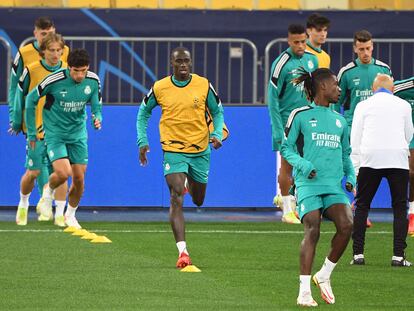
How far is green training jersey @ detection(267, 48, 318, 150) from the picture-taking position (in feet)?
57.7

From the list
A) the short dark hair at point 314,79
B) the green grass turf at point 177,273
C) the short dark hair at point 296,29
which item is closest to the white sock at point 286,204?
the green grass turf at point 177,273

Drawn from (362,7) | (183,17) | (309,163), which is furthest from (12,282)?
(362,7)

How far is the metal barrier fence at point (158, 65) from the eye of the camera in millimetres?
20719

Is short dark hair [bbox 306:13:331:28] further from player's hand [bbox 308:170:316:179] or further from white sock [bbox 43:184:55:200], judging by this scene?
player's hand [bbox 308:170:316:179]

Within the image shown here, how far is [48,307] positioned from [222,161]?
10499mm

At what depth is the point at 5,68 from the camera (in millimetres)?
20469

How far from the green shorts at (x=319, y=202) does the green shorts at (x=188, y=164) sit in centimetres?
270

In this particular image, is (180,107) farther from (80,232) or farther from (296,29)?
(296,29)

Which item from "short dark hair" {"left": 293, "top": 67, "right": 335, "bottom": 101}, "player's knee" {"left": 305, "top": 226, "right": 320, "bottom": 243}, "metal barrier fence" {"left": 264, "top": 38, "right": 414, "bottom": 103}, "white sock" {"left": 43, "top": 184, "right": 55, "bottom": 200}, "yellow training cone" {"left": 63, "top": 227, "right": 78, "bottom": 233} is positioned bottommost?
"yellow training cone" {"left": 63, "top": 227, "right": 78, "bottom": 233}

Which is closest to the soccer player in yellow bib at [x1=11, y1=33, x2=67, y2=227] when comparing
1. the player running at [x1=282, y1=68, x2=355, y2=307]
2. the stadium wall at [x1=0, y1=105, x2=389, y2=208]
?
the stadium wall at [x1=0, y1=105, x2=389, y2=208]

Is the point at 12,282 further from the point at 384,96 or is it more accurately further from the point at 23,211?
the point at 23,211

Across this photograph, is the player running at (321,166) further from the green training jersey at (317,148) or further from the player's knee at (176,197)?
the player's knee at (176,197)

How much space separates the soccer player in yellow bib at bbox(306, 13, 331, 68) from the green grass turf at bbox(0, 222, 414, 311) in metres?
2.59

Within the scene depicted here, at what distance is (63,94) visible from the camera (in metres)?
16.7
